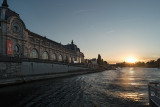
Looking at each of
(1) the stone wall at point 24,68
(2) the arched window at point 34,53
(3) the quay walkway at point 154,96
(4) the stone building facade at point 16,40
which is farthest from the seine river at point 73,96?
(2) the arched window at point 34,53

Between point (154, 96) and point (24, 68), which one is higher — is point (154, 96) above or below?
below

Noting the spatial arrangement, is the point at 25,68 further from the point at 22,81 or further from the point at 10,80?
the point at 10,80

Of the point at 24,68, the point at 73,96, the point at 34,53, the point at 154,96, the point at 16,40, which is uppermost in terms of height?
the point at 16,40

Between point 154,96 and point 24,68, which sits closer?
point 154,96

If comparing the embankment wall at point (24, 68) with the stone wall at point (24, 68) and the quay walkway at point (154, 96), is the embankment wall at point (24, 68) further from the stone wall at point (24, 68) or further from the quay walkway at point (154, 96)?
the quay walkway at point (154, 96)

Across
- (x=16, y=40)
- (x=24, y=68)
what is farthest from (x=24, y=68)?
(x=16, y=40)

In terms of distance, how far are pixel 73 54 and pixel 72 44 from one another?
49.4ft

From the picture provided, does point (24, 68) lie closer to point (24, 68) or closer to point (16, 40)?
point (24, 68)

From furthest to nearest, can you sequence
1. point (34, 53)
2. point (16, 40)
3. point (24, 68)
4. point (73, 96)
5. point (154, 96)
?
1. point (34, 53)
2. point (16, 40)
3. point (24, 68)
4. point (73, 96)
5. point (154, 96)

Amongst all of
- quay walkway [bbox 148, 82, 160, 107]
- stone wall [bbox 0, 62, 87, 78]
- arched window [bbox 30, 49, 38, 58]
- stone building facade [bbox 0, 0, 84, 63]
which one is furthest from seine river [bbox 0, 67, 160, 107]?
arched window [bbox 30, 49, 38, 58]

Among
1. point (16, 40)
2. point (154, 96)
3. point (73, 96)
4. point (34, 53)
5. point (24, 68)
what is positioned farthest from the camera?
point (34, 53)

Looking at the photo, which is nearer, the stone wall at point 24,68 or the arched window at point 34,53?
the stone wall at point 24,68

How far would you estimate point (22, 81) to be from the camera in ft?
91.9

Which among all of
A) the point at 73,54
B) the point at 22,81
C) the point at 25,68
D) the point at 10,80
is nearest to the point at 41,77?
the point at 25,68
